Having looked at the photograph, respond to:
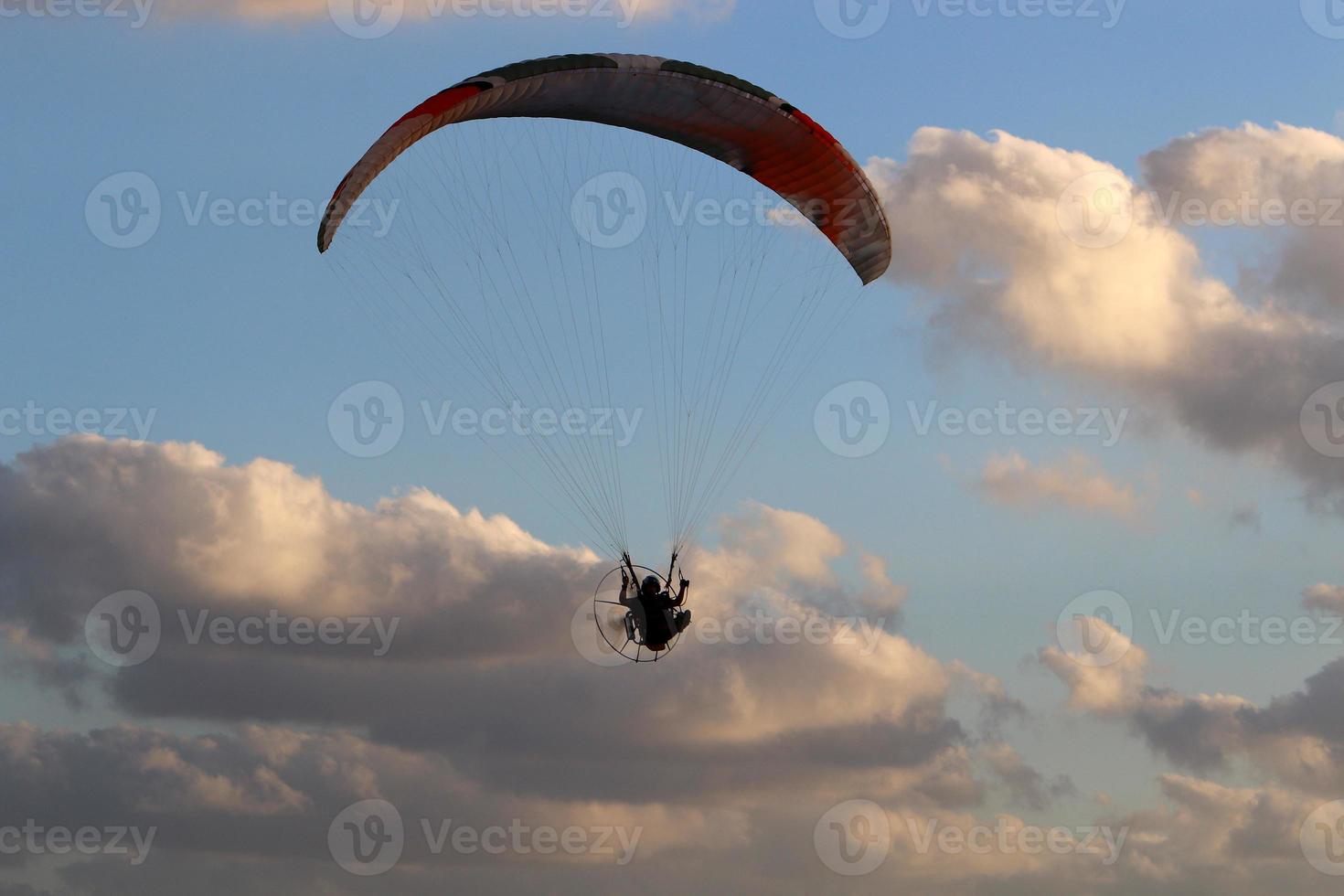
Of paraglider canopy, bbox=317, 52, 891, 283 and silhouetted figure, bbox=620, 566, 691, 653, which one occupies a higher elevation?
paraglider canopy, bbox=317, 52, 891, 283

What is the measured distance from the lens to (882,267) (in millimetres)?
57750

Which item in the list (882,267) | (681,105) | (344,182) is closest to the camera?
(344,182)

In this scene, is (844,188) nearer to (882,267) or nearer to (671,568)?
(882,267)

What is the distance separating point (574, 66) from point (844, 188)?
7.71m

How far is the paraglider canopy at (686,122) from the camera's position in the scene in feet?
162

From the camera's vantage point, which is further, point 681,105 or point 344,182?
point 681,105

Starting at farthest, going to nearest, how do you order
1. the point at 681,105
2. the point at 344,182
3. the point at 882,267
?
the point at 882,267, the point at 681,105, the point at 344,182

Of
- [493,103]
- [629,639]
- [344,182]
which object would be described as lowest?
[629,639]

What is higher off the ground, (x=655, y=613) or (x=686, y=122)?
(x=686, y=122)

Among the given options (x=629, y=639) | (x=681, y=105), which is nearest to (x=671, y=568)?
(x=629, y=639)

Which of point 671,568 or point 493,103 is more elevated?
point 493,103

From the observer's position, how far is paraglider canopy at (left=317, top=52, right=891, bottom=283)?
49344mm

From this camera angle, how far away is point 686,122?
54.2 metres

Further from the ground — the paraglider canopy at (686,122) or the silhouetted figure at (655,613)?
the paraglider canopy at (686,122)
